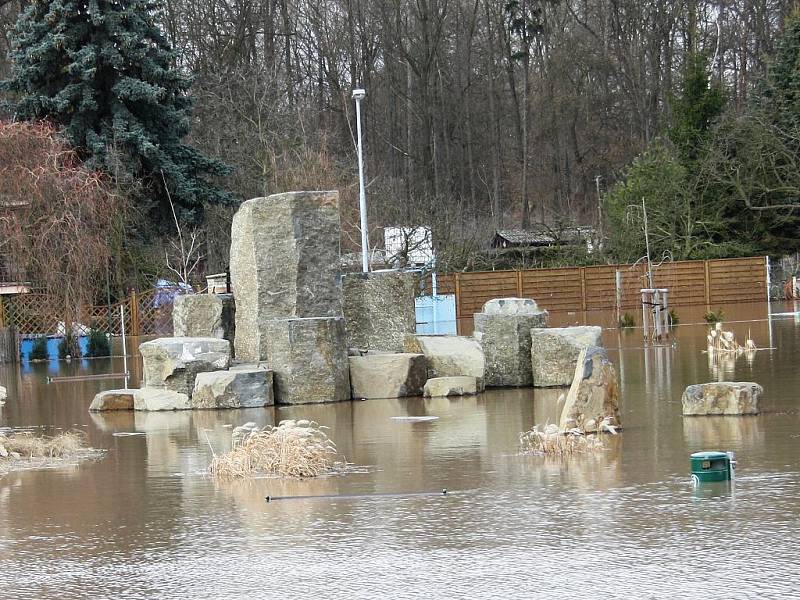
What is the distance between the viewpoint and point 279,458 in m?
10.6

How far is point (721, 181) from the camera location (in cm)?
→ 5062

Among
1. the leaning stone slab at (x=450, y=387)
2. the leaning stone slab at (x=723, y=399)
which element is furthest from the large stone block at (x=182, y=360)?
the leaning stone slab at (x=723, y=399)

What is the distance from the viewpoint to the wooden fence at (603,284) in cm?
4912

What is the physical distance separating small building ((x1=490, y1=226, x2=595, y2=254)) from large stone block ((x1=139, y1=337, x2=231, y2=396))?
37.8 meters

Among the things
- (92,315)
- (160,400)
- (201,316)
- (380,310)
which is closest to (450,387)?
(380,310)

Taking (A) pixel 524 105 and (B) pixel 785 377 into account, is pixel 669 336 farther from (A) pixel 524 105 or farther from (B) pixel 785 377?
(A) pixel 524 105

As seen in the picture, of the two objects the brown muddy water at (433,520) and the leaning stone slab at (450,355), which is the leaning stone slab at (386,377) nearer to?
the leaning stone slab at (450,355)

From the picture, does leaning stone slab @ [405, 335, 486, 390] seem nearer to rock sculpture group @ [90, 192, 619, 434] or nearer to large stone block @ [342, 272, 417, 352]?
rock sculpture group @ [90, 192, 619, 434]

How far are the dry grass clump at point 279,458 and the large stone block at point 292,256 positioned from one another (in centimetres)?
761

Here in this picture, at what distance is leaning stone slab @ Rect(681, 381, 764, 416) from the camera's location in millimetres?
13211

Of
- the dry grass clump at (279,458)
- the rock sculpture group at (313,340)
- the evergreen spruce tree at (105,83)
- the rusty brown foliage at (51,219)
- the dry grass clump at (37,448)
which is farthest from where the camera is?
the evergreen spruce tree at (105,83)

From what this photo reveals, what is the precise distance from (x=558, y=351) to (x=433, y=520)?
9.39 meters

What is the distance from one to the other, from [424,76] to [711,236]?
1750 cm

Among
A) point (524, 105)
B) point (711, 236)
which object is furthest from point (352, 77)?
point (711, 236)
